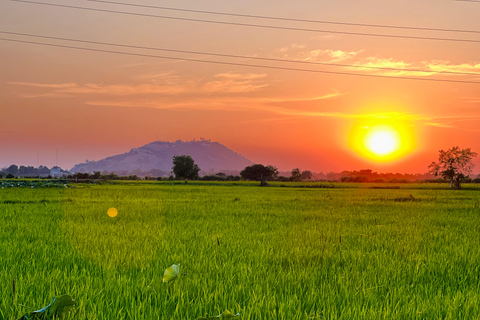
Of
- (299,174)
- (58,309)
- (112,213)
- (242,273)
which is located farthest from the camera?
(299,174)

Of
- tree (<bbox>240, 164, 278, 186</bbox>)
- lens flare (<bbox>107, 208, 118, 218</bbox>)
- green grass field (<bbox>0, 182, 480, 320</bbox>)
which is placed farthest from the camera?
tree (<bbox>240, 164, 278, 186</bbox>)

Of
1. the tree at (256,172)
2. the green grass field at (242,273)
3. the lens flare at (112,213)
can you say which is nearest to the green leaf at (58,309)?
the green grass field at (242,273)

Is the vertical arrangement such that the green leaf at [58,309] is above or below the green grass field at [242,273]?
above

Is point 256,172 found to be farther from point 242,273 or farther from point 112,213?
point 242,273

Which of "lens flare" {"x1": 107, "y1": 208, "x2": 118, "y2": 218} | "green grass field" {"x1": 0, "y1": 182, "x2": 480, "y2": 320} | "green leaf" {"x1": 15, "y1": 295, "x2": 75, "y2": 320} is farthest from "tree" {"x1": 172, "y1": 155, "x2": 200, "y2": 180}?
"green leaf" {"x1": 15, "y1": 295, "x2": 75, "y2": 320}

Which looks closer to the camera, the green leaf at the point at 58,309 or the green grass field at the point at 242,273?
the green leaf at the point at 58,309

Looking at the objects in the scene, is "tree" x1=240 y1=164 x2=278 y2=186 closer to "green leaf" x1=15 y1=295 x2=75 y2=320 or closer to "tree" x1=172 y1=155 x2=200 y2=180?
"tree" x1=172 y1=155 x2=200 y2=180

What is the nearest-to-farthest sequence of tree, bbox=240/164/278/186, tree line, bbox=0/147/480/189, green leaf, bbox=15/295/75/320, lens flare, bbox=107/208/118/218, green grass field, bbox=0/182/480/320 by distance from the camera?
green leaf, bbox=15/295/75/320 → green grass field, bbox=0/182/480/320 → lens flare, bbox=107/208/118/218 → tree line, bbox=0/147/480/189 → tree, bbox=240/164/278/186

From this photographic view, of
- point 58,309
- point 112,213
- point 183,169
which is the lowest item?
point 112,213

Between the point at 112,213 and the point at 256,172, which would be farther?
the point at 256,172

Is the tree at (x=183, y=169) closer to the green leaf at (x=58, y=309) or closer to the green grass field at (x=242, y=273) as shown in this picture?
the green grass field at (x=242, y=273)

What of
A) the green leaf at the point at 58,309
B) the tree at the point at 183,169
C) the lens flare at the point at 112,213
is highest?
the tree at the point at 183,169

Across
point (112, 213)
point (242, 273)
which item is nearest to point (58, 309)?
point (242, 273)

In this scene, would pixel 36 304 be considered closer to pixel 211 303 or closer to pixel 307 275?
pixel 211 303
